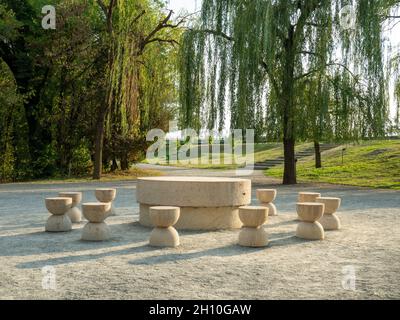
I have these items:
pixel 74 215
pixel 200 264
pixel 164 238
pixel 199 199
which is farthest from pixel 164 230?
pixel 74 215

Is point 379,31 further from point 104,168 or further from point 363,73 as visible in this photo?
point 104,168

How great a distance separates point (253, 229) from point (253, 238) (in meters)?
0.13

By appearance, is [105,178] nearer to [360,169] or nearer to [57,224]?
[360,169]

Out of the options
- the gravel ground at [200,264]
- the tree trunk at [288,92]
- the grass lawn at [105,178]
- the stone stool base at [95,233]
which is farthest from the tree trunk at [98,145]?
the stone stool base at [95,233]

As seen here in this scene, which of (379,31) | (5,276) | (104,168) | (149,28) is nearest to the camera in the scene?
(5,276)

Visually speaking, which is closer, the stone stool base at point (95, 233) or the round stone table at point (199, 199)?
the stone stool base at point (95, 233)

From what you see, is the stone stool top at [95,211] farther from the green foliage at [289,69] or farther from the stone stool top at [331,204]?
the green foliage at [289,69]

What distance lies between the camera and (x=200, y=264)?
16.9 ft

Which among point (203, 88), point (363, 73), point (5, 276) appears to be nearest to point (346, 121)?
point (363, 73)

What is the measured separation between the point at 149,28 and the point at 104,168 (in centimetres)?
686

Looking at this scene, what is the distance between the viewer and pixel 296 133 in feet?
49.7

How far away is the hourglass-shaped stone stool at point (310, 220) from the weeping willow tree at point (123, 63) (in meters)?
12.9

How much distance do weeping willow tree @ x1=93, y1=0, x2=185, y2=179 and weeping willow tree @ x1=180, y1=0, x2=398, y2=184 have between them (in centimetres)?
363

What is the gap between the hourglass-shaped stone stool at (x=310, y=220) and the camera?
662cm
